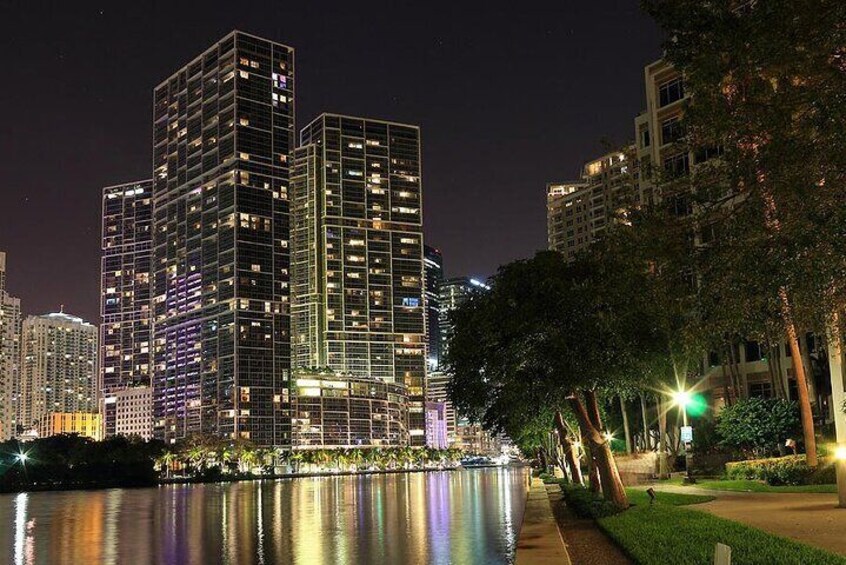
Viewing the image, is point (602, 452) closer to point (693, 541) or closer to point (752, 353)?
point (693, 541)

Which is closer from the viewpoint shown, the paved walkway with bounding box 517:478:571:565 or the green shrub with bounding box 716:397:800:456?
the paved walkway with bounding box 517:478:571:565

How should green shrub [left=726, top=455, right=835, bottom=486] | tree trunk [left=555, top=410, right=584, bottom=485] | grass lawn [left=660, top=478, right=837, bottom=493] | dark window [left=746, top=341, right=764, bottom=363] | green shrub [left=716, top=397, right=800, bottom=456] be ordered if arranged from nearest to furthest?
grass lawn [left=660, top=478, right=837, bottom=493], green shrub [left=726, top=455, right=835, bottom=486], tree trunk [left=555, top=410, right=584, bottom=485], green shrub [left=716, top=397, right=800, bottom=456], dark window [left=746, top=341, right=764, bottom=363]

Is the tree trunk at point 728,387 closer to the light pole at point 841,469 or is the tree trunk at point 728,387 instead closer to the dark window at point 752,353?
the dark window at point 752,353

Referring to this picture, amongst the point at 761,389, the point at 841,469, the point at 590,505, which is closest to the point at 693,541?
the point at 841,469

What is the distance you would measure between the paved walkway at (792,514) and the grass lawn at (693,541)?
4.42 feet

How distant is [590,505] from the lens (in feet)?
119

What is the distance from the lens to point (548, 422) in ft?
170

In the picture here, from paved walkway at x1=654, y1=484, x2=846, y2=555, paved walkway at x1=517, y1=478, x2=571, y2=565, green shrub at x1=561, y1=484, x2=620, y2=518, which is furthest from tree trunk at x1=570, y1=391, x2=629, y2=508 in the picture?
paved walkway at x1=654, y1=484, x2=846, y2=555

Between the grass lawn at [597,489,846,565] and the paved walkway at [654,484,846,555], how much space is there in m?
1.35

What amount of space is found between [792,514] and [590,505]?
10.4 metres

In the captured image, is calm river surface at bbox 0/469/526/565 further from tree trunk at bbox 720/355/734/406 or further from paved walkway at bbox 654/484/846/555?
tree trunk at bbox 720/355/734/406

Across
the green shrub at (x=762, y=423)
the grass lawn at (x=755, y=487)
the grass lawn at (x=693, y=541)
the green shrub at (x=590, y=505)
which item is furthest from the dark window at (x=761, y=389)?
the grass lawn at (x=693, y=541)

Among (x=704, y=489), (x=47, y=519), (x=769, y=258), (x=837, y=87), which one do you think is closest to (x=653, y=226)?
(x=769, y=258)

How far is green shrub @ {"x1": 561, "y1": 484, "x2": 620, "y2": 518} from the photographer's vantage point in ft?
107
